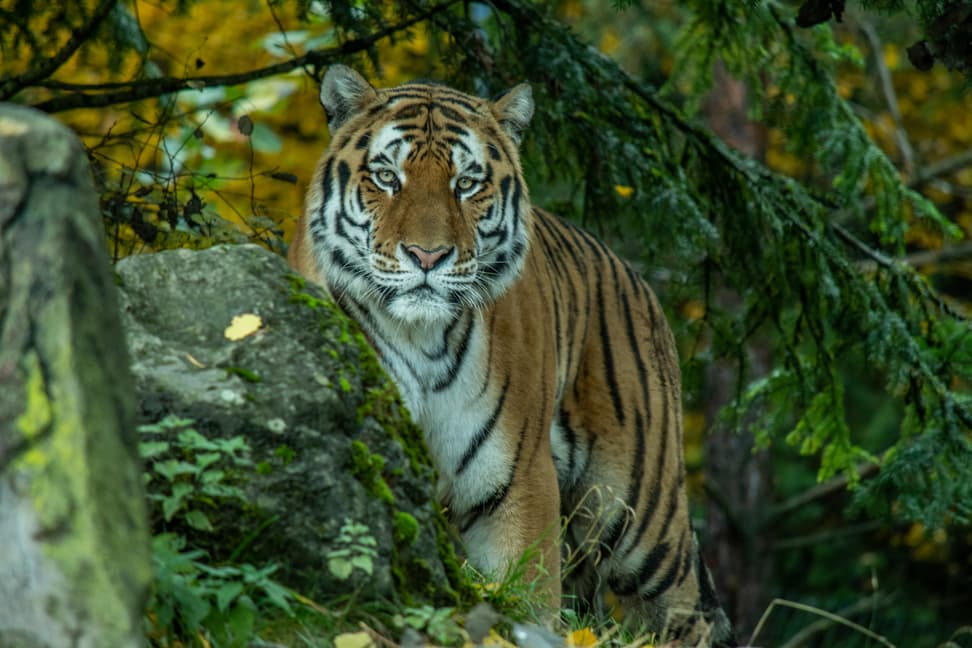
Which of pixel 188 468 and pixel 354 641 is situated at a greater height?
pixel 188 468

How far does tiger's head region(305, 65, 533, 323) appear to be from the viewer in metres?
4.73

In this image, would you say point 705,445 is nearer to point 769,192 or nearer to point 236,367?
point 769,192

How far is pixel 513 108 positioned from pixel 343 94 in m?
0.67

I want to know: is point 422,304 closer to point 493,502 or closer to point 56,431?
point 493,502

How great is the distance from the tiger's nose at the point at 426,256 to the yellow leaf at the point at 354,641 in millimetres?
1951

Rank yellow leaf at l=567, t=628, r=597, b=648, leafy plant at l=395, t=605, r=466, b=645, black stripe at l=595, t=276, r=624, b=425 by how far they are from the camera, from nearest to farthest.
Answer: leafy plant at l=395, t=605, r=466, b=645 → yellow leaf at l=567, t=628, r=597, b=648 → black stripe at l=595, t=276, r=624, b=425

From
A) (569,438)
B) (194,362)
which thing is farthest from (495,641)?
(569,438)

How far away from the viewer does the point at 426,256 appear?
15.3 ft

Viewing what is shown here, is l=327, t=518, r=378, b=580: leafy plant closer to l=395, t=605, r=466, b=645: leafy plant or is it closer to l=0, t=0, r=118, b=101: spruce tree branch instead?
l=395, t=605, r=466, b=645: leafy plant

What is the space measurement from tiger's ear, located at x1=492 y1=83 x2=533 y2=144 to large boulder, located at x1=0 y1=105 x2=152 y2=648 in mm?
3116

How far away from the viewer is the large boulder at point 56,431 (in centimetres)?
221

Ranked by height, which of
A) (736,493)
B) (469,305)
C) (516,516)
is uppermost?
(469,305)

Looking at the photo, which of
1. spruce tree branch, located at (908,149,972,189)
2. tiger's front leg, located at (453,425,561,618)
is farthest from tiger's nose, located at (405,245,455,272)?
spruce tree branch, located at (908,149,972,189)

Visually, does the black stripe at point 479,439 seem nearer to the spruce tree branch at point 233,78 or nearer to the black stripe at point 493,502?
the black stripe at point 493,502
